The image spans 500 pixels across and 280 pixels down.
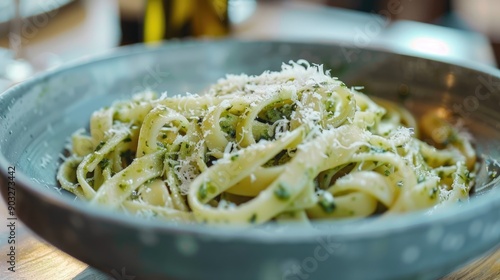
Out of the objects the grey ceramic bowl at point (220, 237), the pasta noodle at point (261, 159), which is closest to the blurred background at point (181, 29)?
the pasta noodle at point (261, 159)

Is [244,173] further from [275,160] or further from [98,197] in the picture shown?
[98,197]

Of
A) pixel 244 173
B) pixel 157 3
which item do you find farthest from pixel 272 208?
pixel 157 3

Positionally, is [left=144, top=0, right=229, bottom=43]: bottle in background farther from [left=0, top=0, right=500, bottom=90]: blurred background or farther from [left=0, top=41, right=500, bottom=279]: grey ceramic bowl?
[left=0, top=41, right=500, bottom=279]: grey ceramic bowl

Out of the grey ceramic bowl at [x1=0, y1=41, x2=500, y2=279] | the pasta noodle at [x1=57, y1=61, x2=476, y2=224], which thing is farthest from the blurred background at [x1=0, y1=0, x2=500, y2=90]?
the grey ceramic bowl at [x1=0, y1=41, x2=500, y2=279]

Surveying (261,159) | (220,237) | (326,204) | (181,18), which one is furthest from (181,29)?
(220,237)

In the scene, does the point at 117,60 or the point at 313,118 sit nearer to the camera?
the point at 313,118

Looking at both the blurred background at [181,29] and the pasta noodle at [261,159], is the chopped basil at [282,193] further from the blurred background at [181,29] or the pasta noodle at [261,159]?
the blurred background at [181,29]
